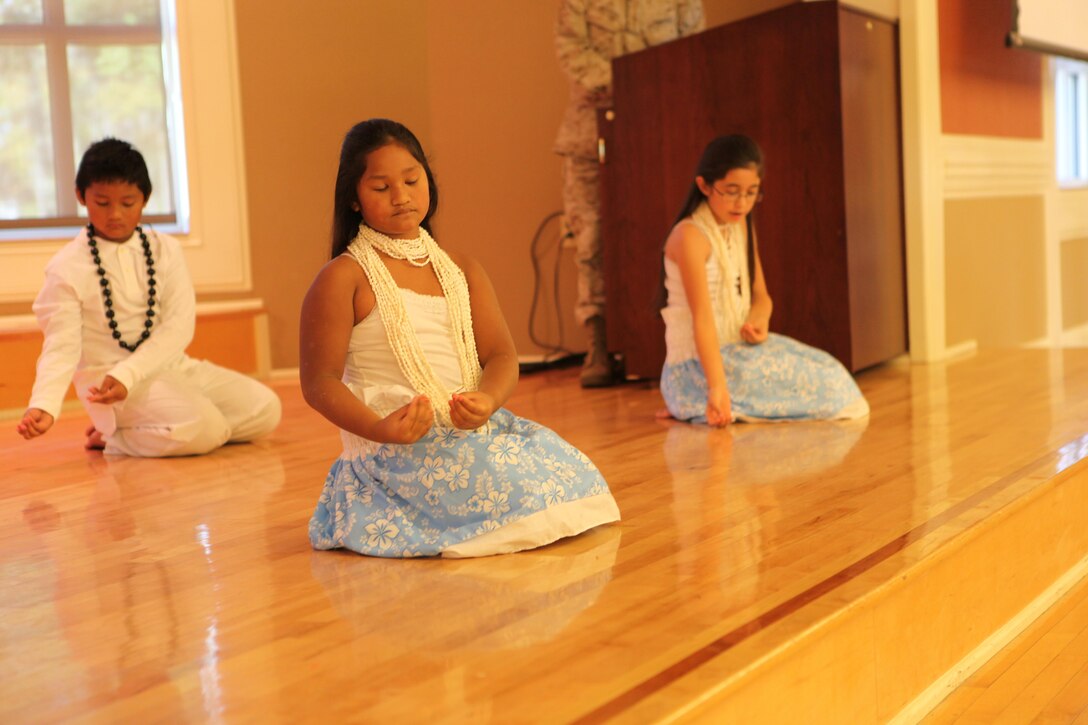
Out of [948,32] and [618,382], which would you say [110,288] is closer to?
[618,382]

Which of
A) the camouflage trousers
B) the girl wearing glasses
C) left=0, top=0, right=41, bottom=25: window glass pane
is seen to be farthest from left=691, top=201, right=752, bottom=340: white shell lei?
left=0, top=0, right=41, bottom=25: window glass pane

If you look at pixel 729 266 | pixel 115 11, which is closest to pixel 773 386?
pixel 729 266

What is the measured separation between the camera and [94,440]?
134 inches

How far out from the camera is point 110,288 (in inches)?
129

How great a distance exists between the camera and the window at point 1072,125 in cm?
621

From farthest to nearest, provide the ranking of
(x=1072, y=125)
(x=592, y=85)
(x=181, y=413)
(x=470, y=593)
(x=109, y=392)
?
(x=1072, y=125) < (x=592, y=85) < (x=181, y=413) < (x=109, y=392) < (x=470, y=593)

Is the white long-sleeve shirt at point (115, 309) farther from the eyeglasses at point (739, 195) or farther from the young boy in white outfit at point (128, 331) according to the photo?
the eyeglasses at point (739, 195)

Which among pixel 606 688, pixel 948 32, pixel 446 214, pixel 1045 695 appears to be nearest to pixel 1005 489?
pixel 1045 695

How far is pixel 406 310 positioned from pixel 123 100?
3417 millimetres

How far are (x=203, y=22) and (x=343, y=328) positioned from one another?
10.8 ft

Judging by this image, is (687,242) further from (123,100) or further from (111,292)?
(123,100)

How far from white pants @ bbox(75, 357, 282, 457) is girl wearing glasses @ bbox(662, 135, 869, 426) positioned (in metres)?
1.12

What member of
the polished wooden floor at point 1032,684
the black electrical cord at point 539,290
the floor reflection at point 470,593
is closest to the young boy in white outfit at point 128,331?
the floor reflection at point 470,593

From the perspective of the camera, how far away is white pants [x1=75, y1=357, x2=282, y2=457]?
10.5ft
